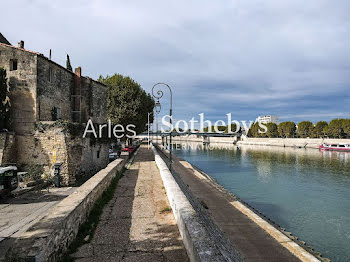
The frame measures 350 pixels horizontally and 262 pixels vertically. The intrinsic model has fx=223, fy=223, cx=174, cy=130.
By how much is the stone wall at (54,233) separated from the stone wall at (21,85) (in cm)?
1135

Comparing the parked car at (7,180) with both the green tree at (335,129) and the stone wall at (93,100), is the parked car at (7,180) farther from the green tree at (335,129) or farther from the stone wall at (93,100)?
the green tree at (335,129)

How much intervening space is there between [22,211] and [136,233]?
22.5 feet

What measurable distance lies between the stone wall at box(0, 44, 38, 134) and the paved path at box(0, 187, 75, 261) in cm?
539

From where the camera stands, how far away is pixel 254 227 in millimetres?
10281

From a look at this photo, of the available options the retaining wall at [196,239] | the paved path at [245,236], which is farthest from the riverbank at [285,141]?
the retaining wall at [196,239]

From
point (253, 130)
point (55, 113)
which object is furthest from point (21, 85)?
point (253, 130)

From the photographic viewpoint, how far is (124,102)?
30.5 metres

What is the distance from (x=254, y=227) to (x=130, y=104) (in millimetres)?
23838

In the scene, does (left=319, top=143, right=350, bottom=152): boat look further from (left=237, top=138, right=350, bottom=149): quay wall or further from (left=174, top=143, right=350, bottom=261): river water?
(left=174, top=143, right=350, bottom=261): river water

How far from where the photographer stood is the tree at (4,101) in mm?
14438

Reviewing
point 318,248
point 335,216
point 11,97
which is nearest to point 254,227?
point 318,248

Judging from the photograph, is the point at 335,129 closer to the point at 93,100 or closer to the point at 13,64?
the point at 93,100

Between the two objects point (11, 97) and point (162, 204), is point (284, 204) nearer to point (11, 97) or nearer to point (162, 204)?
Answer: point (162, 204)

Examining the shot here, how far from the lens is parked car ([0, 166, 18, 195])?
10.8 meters
